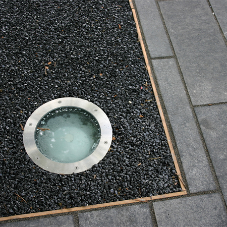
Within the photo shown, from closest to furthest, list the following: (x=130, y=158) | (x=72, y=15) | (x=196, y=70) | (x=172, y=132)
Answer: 1. (x=130, y=158)
2. (x=172, y=132)
3. (x=196, y=70)
4. (x=72, y=15)

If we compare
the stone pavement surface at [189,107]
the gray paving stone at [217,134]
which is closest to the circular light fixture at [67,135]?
the stone pavement surface at [189,107]

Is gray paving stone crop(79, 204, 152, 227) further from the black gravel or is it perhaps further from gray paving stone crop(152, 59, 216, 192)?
gray paving stone crop(152, 59, 216, 192)

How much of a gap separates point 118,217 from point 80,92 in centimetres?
132

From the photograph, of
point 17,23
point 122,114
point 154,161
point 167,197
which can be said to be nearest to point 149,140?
point 154,161

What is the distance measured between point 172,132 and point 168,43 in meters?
1.23

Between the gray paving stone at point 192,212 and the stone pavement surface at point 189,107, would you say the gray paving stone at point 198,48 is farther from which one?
the gray paving stone at point 192,212

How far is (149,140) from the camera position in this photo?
257 centimetres

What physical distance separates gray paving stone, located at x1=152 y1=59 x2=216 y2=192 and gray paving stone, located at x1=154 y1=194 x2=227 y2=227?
0.11 meters

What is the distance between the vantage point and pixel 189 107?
9.20 feet

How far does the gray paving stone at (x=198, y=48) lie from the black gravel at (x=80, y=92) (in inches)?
20.3

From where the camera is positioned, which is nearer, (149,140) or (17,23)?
(149,140)

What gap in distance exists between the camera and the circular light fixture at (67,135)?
7.91 ft

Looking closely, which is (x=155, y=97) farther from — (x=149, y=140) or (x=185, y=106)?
(x=149, y=140)

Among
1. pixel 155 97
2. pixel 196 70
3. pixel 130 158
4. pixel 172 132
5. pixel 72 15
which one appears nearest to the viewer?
pixel 130 158
